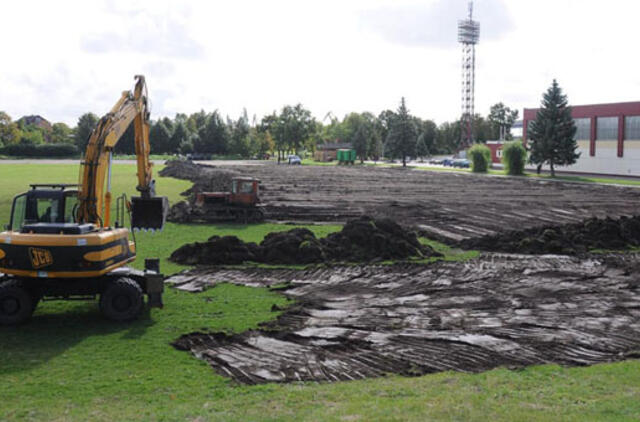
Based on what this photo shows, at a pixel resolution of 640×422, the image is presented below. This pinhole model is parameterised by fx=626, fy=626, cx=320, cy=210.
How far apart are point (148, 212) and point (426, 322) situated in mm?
7848

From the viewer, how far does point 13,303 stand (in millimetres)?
12508

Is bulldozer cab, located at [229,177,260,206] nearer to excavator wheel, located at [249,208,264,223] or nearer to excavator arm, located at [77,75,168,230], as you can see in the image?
excavator wheel, located at [249,208,264,223]

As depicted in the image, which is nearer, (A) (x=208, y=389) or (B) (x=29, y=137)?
(A) (x=208, y=389)

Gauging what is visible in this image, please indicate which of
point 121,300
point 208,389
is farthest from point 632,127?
point 208,389

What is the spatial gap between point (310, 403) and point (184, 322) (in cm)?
512

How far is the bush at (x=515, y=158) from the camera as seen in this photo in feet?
245

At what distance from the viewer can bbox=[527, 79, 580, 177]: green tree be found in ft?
227

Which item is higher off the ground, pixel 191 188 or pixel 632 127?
pixel 632 127

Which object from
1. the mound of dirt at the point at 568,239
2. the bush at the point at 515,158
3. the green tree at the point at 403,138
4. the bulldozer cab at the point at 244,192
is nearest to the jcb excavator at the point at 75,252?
the mound of dirt at the point at 568,239

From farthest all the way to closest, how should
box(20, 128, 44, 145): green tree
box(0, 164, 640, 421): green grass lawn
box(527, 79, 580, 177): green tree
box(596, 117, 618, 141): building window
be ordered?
1. box(20, 128, 44, 145): green tree
2. box(596, 117, 618, 141): building window
3. box(527, 79, 580, 177): green tree
4. box(0, 164, 640, 421): green grass lawn

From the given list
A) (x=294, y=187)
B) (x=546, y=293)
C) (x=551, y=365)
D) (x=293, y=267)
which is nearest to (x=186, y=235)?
(x=293, y=267)

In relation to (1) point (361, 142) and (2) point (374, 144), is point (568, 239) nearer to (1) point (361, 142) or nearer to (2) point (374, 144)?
(1) point (361, 142)

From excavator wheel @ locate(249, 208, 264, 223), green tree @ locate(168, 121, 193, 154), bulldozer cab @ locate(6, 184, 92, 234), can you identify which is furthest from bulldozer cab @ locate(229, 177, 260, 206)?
green tree @ locate(168, 121, 193, 154)

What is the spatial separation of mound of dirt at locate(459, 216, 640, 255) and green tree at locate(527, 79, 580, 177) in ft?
153
